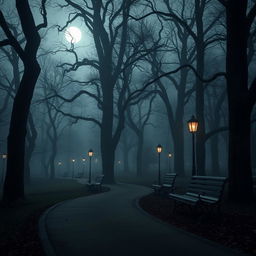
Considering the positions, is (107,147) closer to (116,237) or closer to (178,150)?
(178,150)

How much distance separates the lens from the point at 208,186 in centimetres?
879

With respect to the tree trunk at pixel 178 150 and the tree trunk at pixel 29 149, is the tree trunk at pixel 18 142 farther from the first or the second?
the tree trunk at pixel 29 149

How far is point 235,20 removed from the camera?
1164cm

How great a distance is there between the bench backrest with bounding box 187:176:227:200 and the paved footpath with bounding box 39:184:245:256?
158cm

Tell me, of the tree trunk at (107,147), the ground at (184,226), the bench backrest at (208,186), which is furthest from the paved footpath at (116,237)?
the tree trunk at (107,147)

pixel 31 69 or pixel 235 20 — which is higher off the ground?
pixel 235 20

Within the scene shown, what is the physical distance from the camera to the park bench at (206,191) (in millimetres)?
7979

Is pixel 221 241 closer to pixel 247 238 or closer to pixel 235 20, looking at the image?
pixel 247 238

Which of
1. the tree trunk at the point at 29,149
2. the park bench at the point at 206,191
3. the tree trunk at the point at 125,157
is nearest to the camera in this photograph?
the park bench at the point at 206,191

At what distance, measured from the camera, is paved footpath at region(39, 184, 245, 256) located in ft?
18.4

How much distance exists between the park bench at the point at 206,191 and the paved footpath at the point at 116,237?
1.08 metres

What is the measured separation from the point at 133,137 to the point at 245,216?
57671 mm

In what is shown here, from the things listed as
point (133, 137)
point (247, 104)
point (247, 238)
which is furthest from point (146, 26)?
point (133, 137)

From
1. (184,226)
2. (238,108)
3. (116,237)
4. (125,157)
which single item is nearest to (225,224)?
(184,226)
